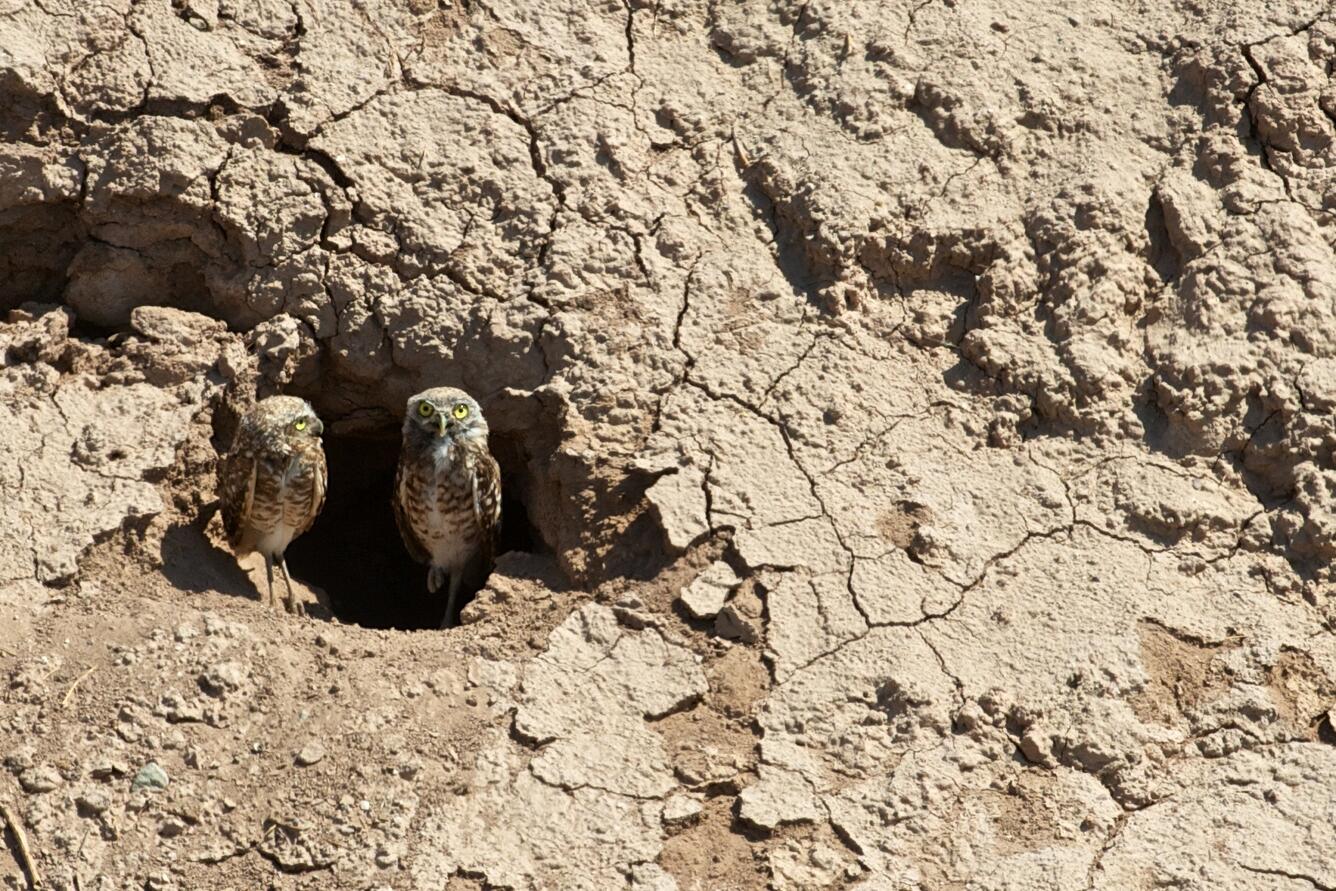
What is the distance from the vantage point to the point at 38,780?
438 centimetres

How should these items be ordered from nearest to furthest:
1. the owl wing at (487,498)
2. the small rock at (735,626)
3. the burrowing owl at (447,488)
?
1. the small rock at (735,626)
2. the burrowing owl at (447,488)
3. the owl wing at (487,498)

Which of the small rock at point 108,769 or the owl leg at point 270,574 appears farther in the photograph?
the owl leg at point 270,574

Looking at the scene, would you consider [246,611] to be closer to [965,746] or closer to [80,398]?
[80,398]

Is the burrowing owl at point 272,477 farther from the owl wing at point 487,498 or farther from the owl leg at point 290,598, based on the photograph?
the owl wing at point 487,498

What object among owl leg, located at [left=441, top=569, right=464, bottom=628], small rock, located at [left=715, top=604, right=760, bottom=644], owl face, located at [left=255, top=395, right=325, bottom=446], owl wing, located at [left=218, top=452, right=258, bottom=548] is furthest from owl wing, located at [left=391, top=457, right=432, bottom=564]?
small rock, located at [left=715, top=604, right=760, bottom=644]

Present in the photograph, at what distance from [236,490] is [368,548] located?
5.35ft

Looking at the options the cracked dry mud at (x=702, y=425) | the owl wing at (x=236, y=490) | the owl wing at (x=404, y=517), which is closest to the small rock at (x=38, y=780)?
the cracked dry mud at (x=702, y=425)

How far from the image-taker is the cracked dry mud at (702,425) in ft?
14.5

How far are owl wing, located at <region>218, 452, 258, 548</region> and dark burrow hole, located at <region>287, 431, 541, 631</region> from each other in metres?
0.90

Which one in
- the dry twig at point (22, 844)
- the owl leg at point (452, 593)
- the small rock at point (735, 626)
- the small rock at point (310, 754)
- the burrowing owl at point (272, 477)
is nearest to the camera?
the dry twig at point (22, 844)

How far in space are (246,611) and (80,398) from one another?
992mm

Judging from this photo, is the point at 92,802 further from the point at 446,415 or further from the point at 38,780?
the point at 446,415

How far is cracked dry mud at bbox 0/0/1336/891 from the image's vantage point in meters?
4.43

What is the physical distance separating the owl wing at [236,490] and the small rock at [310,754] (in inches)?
46.7
